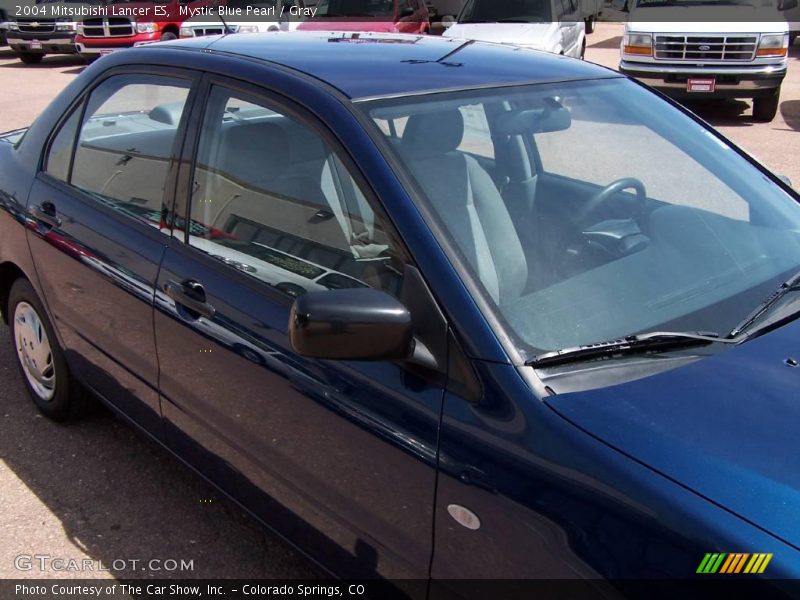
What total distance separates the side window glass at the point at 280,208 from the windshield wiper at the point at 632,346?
0.42 meters

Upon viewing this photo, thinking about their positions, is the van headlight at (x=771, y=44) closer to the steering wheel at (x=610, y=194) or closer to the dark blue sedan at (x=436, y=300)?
the dark blue sedan at (x=436, y=300)

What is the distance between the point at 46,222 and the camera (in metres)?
3.20

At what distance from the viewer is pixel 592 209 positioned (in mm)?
2412

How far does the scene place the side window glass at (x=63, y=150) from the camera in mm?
3213

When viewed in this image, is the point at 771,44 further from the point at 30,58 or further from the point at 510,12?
the point at 30,58

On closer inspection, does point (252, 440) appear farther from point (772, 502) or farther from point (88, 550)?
point (772, 502)

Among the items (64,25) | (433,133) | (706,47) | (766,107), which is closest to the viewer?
(433,133)

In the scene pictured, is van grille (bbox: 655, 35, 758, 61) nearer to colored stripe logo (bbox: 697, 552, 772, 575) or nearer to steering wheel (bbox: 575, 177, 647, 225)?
steering wheel (bbox: 575, 177, 647, 225)

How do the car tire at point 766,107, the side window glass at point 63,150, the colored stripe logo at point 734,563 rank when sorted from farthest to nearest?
the car tire at point 766,107 < the side window glass at point 63,150 < the colored stripe logo at point 734,563

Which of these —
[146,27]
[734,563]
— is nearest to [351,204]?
[734,563]

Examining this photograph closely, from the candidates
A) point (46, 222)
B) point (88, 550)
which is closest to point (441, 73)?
point (46, 222)

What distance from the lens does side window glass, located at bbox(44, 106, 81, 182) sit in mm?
3213

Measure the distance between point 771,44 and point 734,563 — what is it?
10270 mm

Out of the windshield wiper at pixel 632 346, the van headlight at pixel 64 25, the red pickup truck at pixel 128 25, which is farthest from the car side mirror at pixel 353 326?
the van headlight at pixel 64 25
